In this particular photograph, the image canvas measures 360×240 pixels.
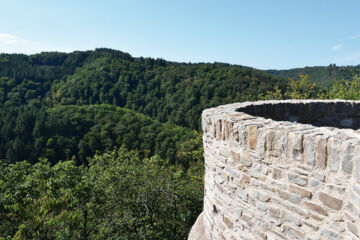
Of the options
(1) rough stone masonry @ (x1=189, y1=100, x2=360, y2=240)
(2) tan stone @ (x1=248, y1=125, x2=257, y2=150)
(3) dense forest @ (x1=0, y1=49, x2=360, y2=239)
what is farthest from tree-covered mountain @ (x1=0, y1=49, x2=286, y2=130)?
(2) tan stone @ (x1=248, y1=125, x2=257, y2=150)

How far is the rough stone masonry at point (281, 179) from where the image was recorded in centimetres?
198

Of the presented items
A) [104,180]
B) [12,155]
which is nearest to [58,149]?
[12,155]

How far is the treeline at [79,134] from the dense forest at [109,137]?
A: 0.19 m

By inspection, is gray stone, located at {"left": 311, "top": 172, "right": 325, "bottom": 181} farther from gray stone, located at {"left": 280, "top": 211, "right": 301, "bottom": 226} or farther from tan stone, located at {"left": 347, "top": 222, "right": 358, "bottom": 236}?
gray stone, located at {"left": 280, "top": 211, "right": 301, "bottom": 226}

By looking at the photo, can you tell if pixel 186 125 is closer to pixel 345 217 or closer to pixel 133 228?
pixel 133 228

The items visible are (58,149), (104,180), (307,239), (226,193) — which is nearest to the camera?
(307,239)

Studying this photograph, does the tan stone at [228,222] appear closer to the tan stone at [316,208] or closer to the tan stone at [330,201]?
the tan stone at [316,208]

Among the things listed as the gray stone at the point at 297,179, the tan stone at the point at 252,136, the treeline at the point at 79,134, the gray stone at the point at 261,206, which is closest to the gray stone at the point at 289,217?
the gray stone at the point at 261,206

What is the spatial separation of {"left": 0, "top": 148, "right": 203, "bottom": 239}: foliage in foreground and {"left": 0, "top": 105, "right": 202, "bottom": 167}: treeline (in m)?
23.0

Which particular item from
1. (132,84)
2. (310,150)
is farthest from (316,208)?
(132,84)

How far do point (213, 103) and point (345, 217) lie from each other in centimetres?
4052

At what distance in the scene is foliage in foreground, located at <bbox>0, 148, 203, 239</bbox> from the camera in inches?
320

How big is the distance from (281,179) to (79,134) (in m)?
48.0

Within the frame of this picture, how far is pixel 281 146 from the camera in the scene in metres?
2.46
